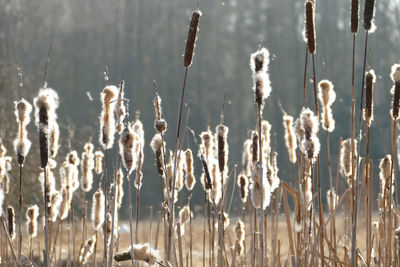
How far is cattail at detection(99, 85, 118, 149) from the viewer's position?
1.96 metres

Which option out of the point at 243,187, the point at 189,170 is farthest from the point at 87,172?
the point at 243,187

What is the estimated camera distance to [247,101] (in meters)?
32.2

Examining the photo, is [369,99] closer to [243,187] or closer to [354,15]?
[354,15]

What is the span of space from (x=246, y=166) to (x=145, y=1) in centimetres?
3275

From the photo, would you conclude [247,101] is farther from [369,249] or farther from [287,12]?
[369,249]

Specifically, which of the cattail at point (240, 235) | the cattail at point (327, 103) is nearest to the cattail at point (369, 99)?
the cattail at point (327, 103)

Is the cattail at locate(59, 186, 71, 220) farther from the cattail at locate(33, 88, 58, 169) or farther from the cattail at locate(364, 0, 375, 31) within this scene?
the cattail at locate(364, 0, 375, 31)

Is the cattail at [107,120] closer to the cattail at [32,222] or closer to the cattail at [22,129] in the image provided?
the cattail at [22,129]

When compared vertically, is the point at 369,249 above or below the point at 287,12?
below

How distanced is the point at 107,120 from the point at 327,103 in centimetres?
82

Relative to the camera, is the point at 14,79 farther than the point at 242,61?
No

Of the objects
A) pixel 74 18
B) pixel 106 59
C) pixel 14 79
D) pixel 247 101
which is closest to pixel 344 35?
pixel 247 101

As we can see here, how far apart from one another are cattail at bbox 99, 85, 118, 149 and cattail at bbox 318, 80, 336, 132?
0.76m

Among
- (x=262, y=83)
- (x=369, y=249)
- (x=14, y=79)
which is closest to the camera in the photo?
(x=262, y=83)
